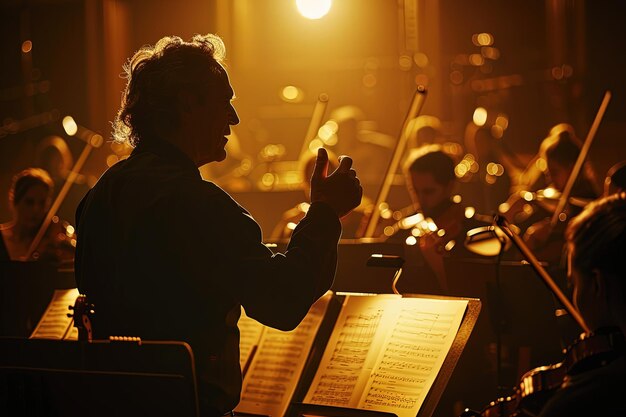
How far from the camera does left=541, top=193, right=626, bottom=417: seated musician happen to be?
153 centimetres

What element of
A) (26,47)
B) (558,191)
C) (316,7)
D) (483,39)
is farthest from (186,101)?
(26,47)

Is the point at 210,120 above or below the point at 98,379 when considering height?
above

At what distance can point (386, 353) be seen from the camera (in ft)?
7.82

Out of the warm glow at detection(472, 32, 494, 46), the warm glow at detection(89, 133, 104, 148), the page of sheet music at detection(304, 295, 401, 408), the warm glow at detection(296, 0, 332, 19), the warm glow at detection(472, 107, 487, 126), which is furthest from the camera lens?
the warm glow at detection(472, 32, 494, 46)

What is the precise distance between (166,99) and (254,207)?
566cm

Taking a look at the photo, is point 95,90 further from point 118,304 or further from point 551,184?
point 118,304

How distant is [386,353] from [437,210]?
7.85ft

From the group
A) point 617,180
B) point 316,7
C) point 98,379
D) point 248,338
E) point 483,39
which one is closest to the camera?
point 98,379

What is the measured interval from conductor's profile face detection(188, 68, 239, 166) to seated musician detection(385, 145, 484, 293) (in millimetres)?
2338

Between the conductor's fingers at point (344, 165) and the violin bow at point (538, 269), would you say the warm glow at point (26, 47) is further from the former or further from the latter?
the conductor's fingers at point (344, 165)

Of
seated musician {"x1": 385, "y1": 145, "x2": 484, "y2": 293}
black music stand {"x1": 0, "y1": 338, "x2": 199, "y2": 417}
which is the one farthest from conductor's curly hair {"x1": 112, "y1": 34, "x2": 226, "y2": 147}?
seated musician {"x1": 385, "y1": 145, "x2": 484, "y2": 293}

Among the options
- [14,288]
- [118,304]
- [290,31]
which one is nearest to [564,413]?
[118,304]

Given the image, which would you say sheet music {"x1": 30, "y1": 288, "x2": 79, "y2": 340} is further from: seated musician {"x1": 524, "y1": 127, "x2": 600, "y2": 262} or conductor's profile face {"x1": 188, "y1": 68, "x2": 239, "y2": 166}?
seated musician {"x1": 524, "y1": 127, "x2": 600, "y2": 262}

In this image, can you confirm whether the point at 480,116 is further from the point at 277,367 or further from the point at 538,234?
the point at 277,367
